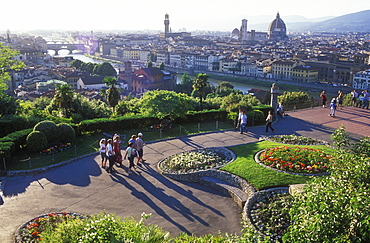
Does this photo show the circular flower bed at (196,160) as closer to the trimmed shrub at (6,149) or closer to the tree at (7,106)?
the trimmed shrub at (6,149)

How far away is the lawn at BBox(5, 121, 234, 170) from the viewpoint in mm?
14086

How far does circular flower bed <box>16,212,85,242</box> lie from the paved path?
30cm

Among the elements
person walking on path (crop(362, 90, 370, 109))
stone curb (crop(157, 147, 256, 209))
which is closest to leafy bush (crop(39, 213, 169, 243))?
stone curb (crop(157, 147, 256, 209))

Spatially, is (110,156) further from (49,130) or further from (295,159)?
(295,159)

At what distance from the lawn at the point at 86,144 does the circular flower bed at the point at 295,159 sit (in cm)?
555

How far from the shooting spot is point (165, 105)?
769 inches

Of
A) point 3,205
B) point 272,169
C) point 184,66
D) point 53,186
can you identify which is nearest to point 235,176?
point 272,169

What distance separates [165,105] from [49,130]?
19.9ft

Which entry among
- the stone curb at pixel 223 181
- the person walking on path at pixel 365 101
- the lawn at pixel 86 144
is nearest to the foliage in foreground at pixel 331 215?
the stone curb at pixel 223 181

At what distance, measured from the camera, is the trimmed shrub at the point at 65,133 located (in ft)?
53.1

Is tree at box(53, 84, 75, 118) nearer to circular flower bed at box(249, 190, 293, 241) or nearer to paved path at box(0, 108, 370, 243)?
paved path at box(0, 108, 370, 243)

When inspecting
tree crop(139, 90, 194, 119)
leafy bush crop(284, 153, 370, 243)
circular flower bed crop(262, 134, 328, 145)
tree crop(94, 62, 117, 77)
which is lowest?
tree crop(94, 62, 117, 77)

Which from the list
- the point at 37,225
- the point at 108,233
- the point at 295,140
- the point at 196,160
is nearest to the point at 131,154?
the point at 196,160

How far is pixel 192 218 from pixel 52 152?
25.5 feet
